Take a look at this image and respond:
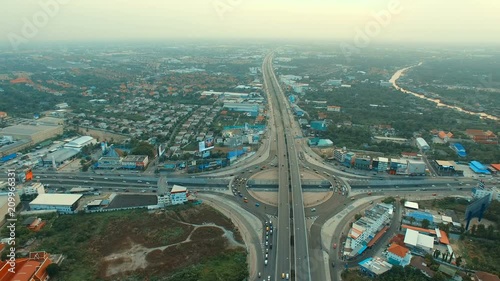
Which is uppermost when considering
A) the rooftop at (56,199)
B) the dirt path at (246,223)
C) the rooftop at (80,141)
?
the rooftop at (80,141)

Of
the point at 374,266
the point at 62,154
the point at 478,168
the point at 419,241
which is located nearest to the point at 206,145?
the point at 62,154

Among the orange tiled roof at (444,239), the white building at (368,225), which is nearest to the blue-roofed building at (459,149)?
the white building at (368,225)

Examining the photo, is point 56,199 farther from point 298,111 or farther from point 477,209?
point 298,111

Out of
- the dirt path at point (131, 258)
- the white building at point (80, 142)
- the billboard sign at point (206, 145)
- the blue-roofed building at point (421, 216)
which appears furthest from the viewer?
the white building at point (80, 142)

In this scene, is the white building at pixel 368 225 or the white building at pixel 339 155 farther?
the white building at pixel 339 155

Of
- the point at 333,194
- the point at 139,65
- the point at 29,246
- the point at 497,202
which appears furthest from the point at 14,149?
the point at 139,65

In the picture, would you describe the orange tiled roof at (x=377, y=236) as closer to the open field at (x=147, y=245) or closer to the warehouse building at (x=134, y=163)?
the open field at (x=147, y=245)
